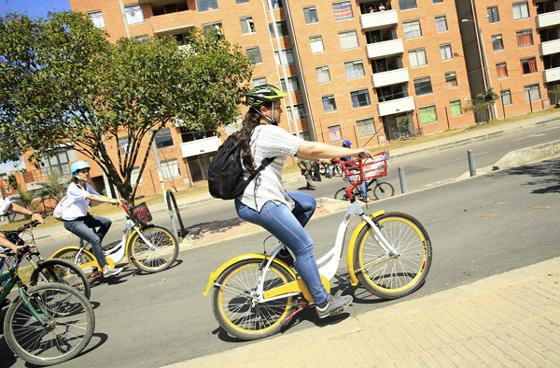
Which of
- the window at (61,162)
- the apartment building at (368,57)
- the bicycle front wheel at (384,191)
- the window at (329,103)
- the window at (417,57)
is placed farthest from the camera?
the window at (417,57)

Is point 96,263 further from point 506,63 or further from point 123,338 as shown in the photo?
point 506,63

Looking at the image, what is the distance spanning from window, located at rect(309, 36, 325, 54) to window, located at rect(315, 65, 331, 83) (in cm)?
168

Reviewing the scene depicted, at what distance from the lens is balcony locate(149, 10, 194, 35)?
35312mm

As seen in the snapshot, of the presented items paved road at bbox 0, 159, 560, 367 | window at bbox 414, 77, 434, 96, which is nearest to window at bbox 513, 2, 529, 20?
window at bbox 414, 77, 434, 96

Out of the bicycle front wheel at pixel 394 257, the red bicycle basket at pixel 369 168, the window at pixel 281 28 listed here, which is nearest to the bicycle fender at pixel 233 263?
the bicycle front wheel at pixel 394 257

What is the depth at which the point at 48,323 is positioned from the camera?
12.7 feet

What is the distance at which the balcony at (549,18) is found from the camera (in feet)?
136

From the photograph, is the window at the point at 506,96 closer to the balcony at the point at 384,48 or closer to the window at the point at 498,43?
the window at the point at 498,43

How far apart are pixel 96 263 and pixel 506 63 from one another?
47147 millimetres

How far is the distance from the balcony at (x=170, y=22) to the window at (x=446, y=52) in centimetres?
2568

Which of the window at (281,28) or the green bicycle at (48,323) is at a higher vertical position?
the window at (281,28)

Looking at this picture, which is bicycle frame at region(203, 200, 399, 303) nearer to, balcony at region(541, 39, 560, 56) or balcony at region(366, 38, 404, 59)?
balcony at region(366, 38, 404, 59)

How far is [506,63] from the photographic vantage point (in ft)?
138

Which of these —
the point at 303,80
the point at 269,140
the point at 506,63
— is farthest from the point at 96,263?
A: the point at 506,63
